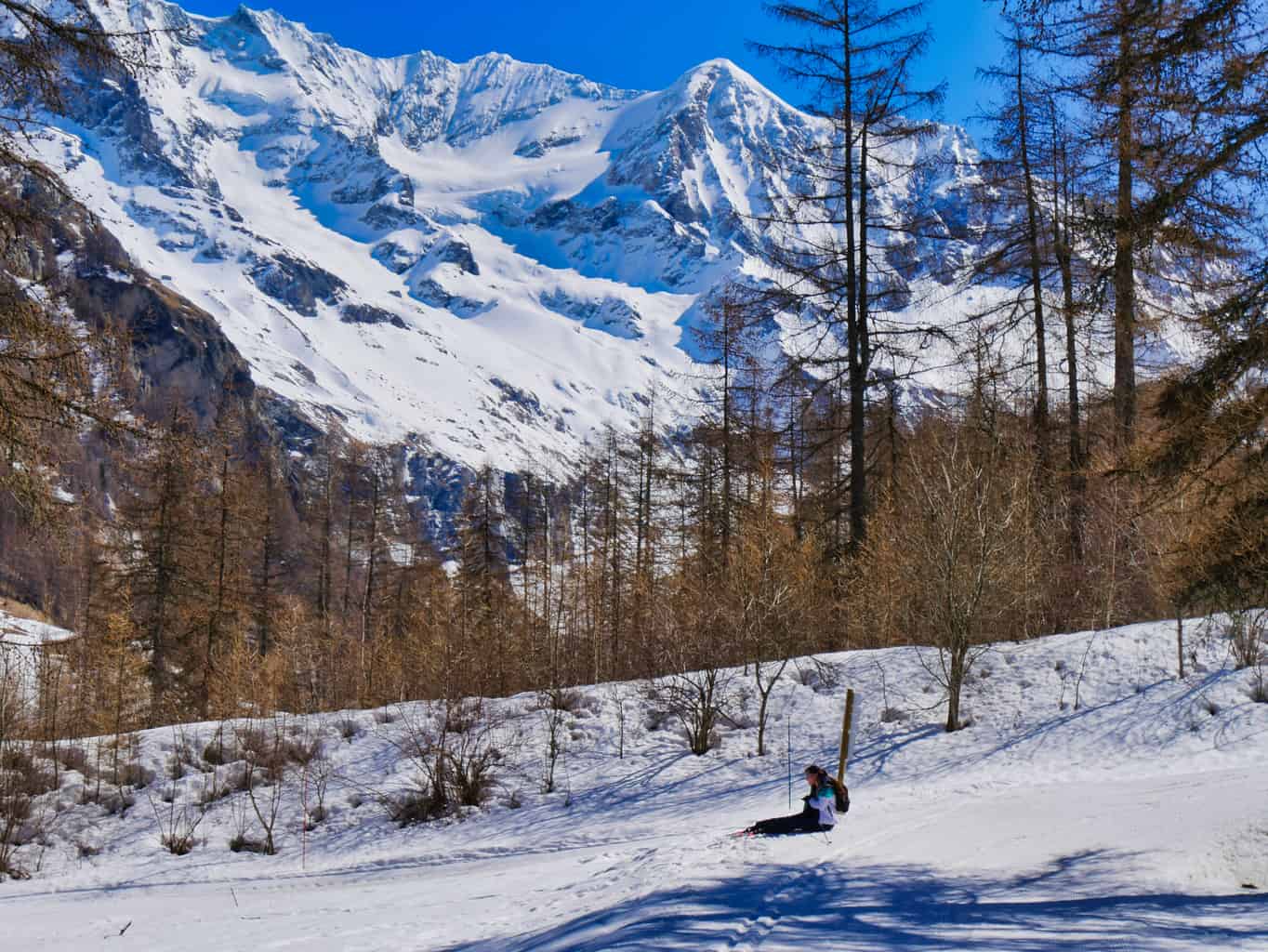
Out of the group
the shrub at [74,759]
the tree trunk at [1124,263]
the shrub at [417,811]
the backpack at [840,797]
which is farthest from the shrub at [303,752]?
the tree trunk at [1124,263]

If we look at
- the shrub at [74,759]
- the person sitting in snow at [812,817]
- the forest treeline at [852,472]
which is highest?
the forest treeline at [852,472]

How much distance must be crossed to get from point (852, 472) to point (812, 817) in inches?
322

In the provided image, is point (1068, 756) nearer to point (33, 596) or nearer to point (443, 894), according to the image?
point (443, 894)

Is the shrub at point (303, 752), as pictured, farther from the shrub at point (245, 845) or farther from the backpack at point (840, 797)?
the backpack at point (840, 797)

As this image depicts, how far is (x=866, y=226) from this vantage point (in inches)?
644

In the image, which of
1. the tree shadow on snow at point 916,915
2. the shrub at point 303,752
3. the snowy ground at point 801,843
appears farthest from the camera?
the shrub at point 303,752

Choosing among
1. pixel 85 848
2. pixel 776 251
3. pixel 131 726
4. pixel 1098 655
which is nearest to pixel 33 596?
pixel 131 726

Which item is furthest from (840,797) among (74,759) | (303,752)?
(74,759)

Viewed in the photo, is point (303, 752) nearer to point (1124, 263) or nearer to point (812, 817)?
point (812, 817)

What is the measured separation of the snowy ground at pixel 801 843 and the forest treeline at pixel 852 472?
1308 millimetres

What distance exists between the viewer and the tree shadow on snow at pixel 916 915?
16.6 feet

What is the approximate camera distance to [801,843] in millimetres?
8539

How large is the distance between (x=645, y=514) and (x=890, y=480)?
8833mm

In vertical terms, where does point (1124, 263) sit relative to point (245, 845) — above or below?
above
